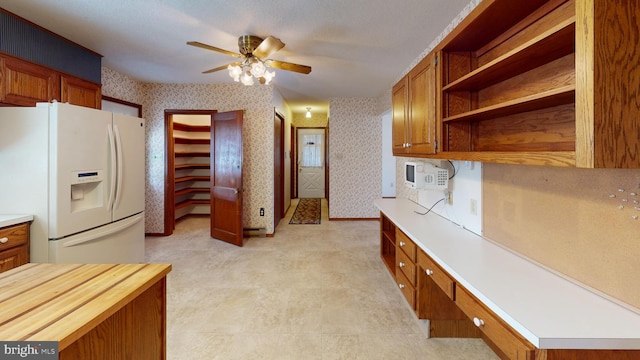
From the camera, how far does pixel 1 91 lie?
2.31 meters

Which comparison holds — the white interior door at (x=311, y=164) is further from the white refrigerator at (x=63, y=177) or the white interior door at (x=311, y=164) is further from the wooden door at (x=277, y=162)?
the white refrigerator at (x=63, y=177)

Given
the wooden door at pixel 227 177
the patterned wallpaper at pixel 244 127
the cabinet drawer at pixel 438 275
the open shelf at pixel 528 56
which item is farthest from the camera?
the patterned wallpaper at pixel 244 127

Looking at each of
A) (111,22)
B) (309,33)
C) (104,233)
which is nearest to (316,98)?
(309,33)

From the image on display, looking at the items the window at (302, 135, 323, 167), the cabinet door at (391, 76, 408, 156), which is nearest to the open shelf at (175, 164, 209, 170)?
the window at (302, 135, 323, 167)

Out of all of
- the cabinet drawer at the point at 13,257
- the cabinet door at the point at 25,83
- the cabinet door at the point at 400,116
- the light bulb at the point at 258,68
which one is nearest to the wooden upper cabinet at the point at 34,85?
the cabinet door at the point at 25,83

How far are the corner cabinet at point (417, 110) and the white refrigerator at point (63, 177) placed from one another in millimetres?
2670

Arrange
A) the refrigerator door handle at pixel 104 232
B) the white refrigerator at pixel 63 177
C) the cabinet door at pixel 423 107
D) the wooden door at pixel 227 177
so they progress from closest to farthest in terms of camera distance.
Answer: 1. the cabinet door at pixel 423 107
2. the white refrigerator at pixel 63 177
3. the refrigerator door handle at pixel 104 232
4. the wooden door at pixel 227 177

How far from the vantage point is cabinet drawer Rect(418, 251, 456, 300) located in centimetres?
150

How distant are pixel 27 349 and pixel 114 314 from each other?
0.27 m

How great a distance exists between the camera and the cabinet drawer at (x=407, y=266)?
7.10 ft

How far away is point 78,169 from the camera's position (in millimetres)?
2303

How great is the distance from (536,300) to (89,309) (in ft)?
5.18

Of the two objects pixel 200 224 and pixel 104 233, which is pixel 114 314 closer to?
pixel 104 233

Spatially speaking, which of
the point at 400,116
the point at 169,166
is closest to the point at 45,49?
the point at 169,166
